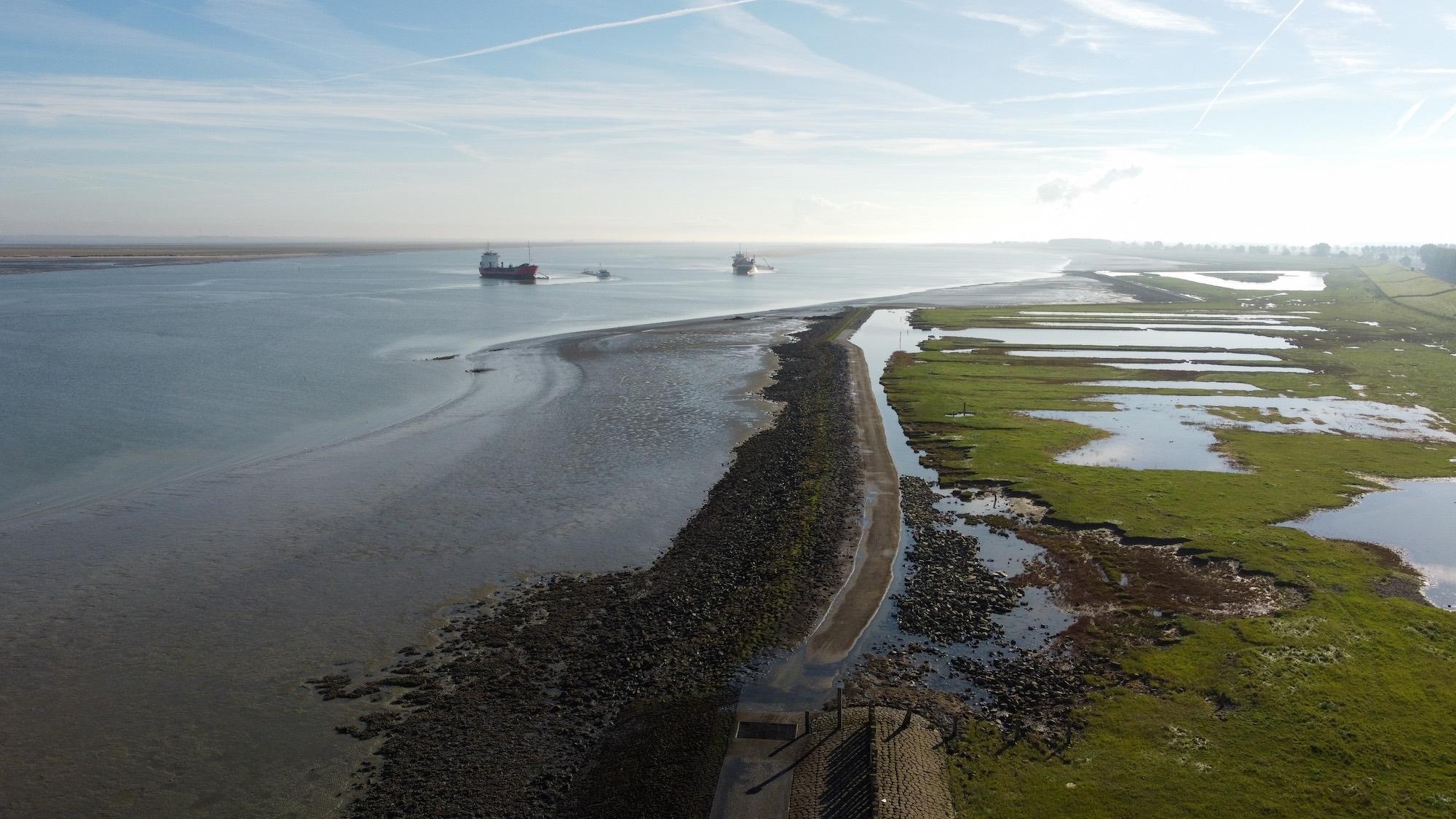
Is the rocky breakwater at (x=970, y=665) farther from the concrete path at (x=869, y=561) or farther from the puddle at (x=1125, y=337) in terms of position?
the puddle at (x=1125, y=337)

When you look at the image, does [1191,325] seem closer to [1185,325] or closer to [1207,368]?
[1185,325]

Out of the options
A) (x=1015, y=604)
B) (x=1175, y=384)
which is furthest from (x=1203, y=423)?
(x=1015, y=604)

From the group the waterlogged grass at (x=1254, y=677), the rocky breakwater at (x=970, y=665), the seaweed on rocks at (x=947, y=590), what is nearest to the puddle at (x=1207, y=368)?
the waterlogged grass at (x=1254, y=677)

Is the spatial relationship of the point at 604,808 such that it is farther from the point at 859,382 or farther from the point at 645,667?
the point at 859,382

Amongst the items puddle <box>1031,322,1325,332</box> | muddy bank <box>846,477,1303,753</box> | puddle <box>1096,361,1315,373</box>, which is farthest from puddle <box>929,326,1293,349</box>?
muddy bank <box>846,477,1303,753</box>

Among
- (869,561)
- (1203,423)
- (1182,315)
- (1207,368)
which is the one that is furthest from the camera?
(1182,315)
